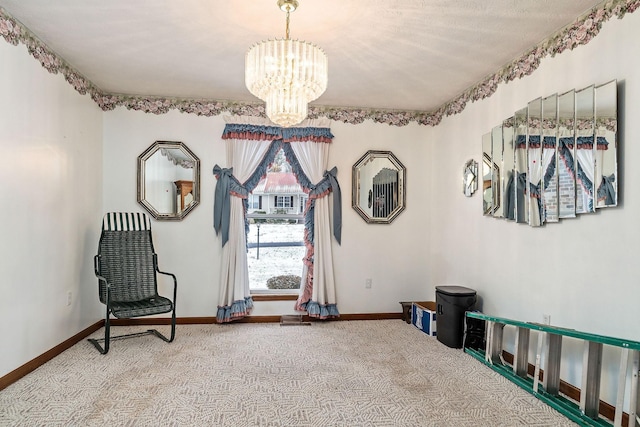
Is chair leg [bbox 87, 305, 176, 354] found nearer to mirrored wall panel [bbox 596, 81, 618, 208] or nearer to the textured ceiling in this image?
the textured ceiling

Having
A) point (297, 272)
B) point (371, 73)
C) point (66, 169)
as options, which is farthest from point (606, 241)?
point (66, 169)

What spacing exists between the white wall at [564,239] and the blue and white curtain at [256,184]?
147 centimetres

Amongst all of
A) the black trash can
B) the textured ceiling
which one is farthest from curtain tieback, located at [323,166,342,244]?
the black trash can

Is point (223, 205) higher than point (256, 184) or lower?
lower

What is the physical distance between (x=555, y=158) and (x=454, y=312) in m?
1.66

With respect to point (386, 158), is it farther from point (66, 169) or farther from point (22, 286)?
point (22, 286)

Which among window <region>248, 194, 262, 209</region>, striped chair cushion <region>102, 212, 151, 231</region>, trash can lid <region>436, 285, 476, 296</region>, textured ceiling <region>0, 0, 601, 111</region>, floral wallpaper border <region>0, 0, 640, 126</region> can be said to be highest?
textured ceiling <region>0, 0, 601, 111</region>

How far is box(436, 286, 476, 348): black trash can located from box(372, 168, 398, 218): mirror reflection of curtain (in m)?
1.33

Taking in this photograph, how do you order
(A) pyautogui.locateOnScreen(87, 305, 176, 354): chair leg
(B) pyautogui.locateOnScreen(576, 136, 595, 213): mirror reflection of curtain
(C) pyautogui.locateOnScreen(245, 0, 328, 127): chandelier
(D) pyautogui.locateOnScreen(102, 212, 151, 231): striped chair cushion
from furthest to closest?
(D) pyautogui.locateOnScreen(102, 212, 151, 231): striped chair cushion → (A) pyautogui.locateOnScreen(87, 305, 176, 354): chair leg → (B) pyautogui.locateOnScreen(576, 136, 595, 213): mirror reflection of curtain → (C) pyautogui.locateOnScreen(245, 0, 328, 127): chandelier

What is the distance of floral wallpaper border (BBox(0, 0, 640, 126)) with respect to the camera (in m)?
2.43

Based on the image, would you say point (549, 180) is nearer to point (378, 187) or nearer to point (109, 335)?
point (378, 187)

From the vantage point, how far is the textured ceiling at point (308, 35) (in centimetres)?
239

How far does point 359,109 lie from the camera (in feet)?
14.9

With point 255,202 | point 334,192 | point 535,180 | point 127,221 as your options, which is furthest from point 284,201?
point 535,180
